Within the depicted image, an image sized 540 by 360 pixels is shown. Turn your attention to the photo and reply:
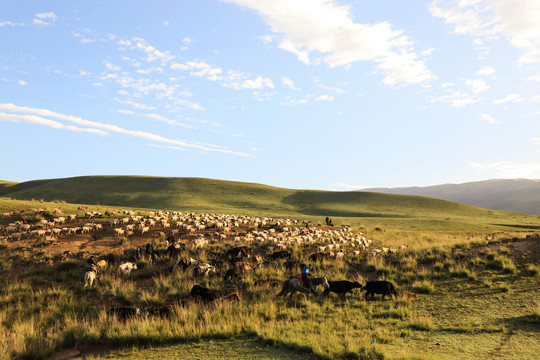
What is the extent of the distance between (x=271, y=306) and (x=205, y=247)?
10.3 m

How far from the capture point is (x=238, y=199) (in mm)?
75188

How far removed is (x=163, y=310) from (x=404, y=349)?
7.07 metres

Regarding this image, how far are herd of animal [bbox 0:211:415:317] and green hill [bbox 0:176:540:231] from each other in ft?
104

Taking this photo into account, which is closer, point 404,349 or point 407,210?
point 404,349

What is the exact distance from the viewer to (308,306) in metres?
10.2

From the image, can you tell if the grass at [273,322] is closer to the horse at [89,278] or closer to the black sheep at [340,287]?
the black sheep at [340,287]

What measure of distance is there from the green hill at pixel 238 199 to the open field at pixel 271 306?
127 ft

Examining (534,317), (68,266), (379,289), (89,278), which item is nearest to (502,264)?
(534,317)

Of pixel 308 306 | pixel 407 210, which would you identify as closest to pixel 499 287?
pixel 308 306

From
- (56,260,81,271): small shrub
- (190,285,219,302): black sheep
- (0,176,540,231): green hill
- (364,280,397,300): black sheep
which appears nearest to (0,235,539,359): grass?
(364,280,397,300): black sheep

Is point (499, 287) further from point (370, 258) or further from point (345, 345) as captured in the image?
point (345, 345)

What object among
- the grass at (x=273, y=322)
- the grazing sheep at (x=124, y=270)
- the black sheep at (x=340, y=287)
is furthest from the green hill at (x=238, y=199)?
the grass at (x=273, y=322)

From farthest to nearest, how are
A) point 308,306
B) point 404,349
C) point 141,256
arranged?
point 141,256
point 308,306
point 404,349

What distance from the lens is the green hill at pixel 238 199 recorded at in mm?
62094
